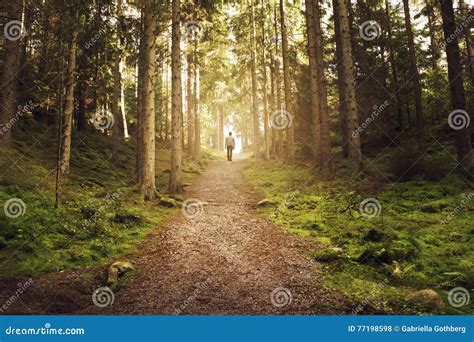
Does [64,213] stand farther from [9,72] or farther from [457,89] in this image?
[457,89]

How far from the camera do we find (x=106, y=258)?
714 centimetres

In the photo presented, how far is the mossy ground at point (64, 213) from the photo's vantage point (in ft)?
22.2

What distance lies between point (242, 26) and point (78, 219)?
21.1 metres

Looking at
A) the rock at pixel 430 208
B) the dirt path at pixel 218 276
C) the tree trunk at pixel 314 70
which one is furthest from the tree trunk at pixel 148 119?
the rock at pixel 430 208

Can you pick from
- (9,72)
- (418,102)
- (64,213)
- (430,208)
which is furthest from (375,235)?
(9,72)

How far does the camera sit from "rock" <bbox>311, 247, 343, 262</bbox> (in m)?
6.84

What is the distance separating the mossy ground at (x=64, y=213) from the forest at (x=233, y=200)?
0.05 metres

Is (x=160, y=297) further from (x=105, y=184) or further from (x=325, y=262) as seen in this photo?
(x=105, y=184)

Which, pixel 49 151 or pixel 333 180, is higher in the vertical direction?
pixel 49 151

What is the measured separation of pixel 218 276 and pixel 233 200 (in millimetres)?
7286

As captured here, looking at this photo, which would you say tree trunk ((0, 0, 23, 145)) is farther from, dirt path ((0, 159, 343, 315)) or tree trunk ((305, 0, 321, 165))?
tree trunk ((305, 0, 321, 165))

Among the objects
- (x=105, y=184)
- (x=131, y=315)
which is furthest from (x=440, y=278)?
(x=105, y=184)

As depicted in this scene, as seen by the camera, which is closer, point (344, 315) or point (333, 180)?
point (344, 315)

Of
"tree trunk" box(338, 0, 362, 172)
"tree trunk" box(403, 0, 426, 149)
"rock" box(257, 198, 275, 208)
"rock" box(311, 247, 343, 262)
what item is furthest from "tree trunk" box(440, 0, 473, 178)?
"rock" box(311, 247, 343, 262)
